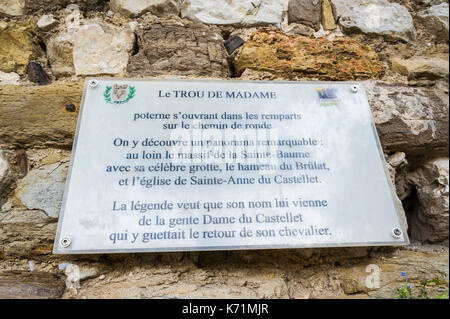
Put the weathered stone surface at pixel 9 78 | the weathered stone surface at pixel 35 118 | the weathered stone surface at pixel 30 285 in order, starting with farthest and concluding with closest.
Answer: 1. the weathered stone surface at pixel 9 78
2. the weathered stone surface at pixel 35 118
3. the weathered stone surface at pixel 30 285

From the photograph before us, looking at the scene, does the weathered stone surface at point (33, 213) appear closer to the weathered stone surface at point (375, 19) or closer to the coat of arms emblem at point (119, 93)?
the coat of arms emblem at point (119, 93)

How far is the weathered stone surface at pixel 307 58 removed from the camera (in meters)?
1.40

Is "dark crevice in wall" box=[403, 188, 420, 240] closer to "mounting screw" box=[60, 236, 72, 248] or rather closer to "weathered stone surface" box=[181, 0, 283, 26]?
"weathered stone surface" box=[181, 0, 283, 26]

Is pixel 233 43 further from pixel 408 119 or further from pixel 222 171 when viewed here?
pixel 408 119

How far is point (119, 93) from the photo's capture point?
122 cm

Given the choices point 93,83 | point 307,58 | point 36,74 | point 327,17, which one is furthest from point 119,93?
point 327,17

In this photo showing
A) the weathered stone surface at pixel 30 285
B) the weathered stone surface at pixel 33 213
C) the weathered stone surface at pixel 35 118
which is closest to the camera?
the weathered stone surface at pixel 30 285

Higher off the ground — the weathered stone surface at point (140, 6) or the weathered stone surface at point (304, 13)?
the weathered stone surface at point (304, 13)

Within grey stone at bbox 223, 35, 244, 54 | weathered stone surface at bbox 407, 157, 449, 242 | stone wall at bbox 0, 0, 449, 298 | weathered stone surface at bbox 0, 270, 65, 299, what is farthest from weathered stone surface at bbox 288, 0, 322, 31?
weathered stone surface at bbox 0, 270, 65, 299

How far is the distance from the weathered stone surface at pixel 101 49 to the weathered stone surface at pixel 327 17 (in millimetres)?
954

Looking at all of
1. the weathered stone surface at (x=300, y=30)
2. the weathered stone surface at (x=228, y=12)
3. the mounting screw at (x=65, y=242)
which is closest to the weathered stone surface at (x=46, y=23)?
the weathered stone surface at (x=228, y=12)

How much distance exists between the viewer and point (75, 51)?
4.42ft

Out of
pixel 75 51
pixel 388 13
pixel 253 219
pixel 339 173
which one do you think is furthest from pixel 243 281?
pixel 388 13

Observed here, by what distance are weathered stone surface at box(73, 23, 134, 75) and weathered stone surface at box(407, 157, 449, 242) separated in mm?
1423
